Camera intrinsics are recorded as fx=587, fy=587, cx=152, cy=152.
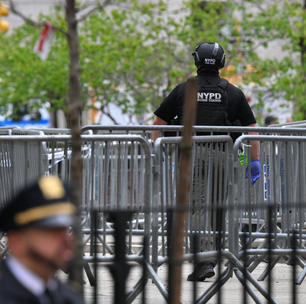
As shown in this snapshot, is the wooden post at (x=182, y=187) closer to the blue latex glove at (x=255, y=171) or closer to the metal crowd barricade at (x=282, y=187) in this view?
the metal crowd barricade at (x=282, y=187)

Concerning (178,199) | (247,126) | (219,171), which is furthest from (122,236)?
(247,126)

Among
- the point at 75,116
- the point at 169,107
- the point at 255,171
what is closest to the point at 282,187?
the point at 255,171

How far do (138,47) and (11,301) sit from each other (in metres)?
17.4

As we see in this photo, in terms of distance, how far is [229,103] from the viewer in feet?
18.9

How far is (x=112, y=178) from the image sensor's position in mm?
5207

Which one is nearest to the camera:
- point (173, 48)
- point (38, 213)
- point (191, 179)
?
point (38, 213)

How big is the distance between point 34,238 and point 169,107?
158 inches

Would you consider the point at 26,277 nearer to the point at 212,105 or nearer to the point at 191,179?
the point at 191,179

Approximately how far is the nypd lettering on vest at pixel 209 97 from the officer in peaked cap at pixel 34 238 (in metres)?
3.77

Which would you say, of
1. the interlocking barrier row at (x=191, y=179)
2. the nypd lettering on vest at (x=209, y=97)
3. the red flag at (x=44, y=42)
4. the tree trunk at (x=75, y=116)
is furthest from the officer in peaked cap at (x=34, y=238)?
the nypd lettering on vest at (x=209, y=97)

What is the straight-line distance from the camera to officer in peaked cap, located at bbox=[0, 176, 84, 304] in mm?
1916

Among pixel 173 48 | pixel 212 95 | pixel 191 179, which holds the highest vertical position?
pixel 173 48

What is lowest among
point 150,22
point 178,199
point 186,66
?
point 178,199

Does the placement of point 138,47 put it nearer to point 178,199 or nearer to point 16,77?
point 16,77
